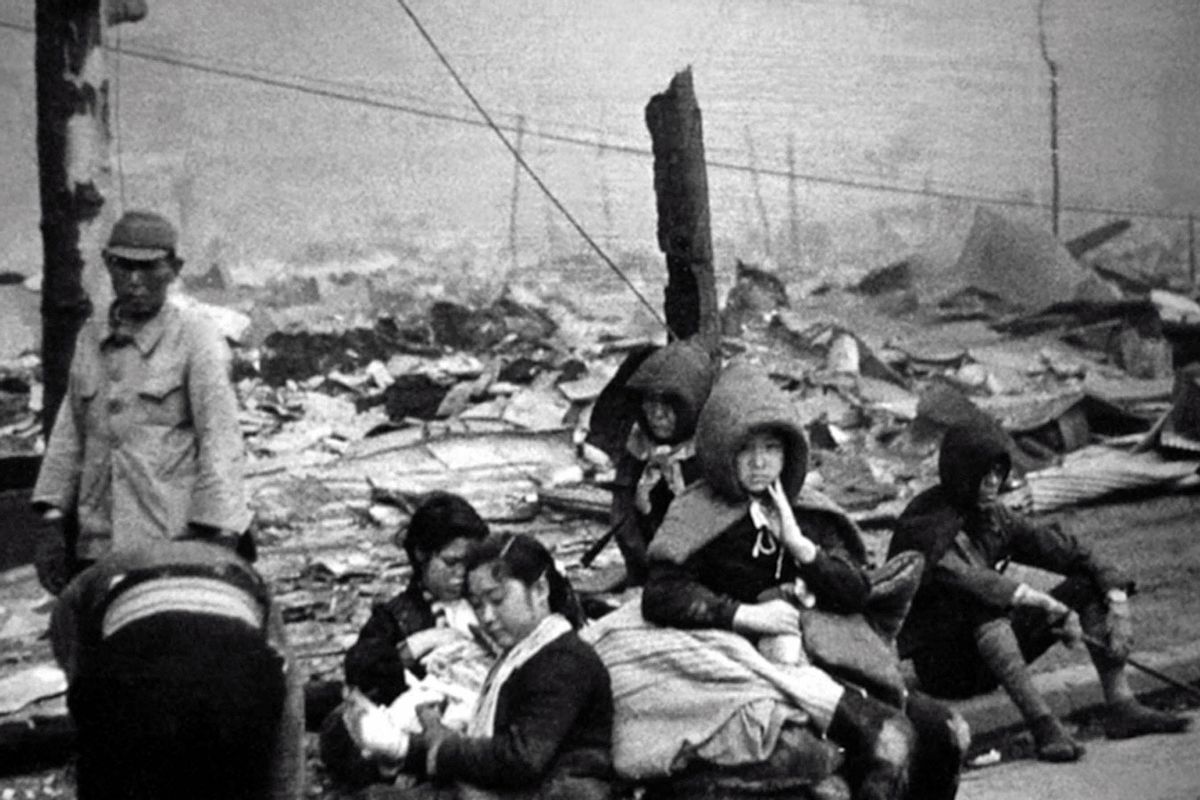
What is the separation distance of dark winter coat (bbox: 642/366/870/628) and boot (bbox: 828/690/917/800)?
1.15ft

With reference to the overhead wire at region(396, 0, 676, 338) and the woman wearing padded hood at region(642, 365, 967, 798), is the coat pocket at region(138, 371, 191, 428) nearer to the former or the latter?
the woman wearing padded hood at region(642, 365, 967, 798)

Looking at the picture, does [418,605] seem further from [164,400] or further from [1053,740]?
[1053,740]

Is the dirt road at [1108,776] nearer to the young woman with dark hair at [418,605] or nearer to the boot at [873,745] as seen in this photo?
the boot at [873,745]

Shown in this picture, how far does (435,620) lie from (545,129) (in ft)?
6.52

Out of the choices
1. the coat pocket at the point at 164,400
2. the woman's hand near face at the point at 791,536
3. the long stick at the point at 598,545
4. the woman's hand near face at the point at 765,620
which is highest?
the coat pocket at the point at 164,400

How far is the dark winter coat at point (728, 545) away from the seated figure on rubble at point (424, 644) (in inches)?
19.7

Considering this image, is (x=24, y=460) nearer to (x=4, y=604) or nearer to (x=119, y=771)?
(x=4, y=604)

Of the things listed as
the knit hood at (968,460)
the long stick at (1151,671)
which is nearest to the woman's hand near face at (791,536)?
the knit hood at (968,460)

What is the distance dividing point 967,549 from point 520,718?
186 centimetres

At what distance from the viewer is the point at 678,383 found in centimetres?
677

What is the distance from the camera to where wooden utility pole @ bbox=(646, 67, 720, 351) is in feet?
25.0

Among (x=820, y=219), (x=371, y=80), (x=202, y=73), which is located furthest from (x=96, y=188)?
(x=820, y=219)

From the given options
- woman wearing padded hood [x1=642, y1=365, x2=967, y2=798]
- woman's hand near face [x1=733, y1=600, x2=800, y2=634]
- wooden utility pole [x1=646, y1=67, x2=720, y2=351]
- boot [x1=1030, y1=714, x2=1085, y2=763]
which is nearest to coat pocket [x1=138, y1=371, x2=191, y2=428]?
woman wearing padded hood [x1=642, y1=365, x2=967, y2=798]

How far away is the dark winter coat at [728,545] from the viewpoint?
19.9 feet
